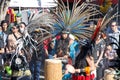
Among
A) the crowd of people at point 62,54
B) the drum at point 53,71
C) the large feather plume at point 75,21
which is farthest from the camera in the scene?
the crowd of people at point 62,54

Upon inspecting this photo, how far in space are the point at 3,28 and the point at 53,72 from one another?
19.0ft

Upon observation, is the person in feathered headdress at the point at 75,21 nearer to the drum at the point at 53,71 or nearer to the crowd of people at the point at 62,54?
the crowd of people at the point at 62,54

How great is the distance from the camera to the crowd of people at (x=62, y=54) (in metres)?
7.05

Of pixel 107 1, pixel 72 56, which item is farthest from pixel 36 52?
pixel 107 1

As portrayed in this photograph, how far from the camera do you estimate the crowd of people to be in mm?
7055

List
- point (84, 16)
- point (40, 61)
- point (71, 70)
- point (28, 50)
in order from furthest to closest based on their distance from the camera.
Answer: point (40, 61) → point (28, 50) → point (84, 16) → point (71, 70)

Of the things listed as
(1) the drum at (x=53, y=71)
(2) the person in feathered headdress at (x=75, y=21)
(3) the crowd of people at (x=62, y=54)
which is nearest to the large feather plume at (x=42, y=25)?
(2) the person in feathered headdress at (x=75, y=21)

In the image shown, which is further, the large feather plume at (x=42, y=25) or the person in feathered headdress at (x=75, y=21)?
the large feather plume at (x=42, y=25)

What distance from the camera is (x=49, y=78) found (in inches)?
202

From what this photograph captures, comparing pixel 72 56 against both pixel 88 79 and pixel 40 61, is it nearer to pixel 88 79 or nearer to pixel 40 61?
pixel 88 79

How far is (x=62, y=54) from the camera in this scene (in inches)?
315

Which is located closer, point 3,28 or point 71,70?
point 71,70

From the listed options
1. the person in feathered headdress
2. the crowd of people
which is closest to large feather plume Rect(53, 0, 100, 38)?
the person in feathered headdress

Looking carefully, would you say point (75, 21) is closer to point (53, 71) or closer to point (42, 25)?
point (42, 25)
